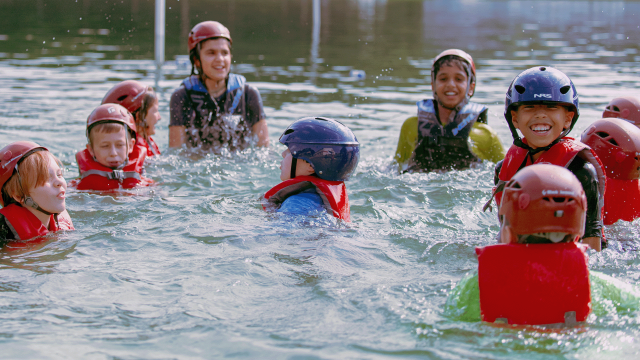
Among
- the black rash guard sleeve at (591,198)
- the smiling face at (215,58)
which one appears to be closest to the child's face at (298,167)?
the black rash guard sleeve at (591,198)

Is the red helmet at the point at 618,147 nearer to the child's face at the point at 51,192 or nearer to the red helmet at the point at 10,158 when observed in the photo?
the child's face at the point at 51,192

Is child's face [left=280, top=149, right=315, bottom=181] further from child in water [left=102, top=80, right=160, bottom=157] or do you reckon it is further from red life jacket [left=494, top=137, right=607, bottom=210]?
child in water [left=102, top=80, right=160, bottom=157]

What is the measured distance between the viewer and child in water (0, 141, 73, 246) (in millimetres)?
5367

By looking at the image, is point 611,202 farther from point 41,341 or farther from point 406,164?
point 41,341

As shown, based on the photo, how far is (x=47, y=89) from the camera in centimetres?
1456

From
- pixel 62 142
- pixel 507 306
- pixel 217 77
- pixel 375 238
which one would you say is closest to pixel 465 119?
pixel 375 238

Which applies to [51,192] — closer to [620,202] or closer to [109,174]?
[109,174]

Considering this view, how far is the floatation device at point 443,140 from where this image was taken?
815 centimetres

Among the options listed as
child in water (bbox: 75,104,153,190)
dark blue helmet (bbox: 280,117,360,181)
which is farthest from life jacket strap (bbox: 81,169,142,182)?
dark blue helmet (bbox: 280,117,360,181)

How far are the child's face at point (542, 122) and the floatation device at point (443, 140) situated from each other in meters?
3.04

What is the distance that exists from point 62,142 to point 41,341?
7052 mm

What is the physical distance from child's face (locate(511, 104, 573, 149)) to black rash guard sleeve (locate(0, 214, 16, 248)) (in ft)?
13.8

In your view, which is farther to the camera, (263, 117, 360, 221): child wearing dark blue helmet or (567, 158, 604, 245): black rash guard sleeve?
(263, 117, 360, 221): child wearing dark blue helmet

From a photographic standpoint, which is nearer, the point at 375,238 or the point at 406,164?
the point at 375,238
